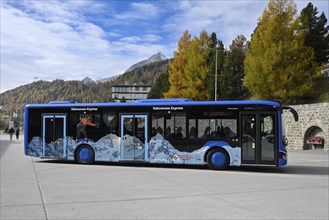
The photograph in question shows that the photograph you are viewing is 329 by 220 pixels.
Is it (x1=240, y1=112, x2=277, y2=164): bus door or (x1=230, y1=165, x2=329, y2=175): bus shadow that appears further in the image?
(x1=230, y1=165, x2=329, y2=175): bus shadow

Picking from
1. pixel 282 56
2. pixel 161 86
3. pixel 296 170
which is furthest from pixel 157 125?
pixel 161 86

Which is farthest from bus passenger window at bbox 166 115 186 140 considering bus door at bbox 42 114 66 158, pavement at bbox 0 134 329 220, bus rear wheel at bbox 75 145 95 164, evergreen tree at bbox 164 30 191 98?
evergreen tree at bbox 164 30 191 98

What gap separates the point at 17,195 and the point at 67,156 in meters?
8.28

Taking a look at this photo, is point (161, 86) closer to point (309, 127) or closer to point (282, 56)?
point (282, 56)

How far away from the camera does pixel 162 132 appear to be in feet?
50.8

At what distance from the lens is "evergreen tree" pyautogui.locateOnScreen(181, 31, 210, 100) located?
4178 centimetres

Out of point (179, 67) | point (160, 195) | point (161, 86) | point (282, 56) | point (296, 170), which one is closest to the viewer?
point (160, 195)

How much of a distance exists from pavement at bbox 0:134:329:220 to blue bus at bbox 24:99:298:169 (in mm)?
1514

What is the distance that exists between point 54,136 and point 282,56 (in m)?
19.8

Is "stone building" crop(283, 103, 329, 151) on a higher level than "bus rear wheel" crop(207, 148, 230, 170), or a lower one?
higher

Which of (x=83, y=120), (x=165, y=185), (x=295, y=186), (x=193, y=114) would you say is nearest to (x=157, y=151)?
(x=193, y=114)

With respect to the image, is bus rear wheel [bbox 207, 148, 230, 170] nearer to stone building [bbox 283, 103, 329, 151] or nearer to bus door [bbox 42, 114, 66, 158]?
bus door [bbox 42, 114, 66, 158]

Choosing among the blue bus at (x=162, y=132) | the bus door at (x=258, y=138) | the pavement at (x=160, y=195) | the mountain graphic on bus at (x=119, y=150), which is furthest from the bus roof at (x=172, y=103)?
the pavement at (x=160, y=195)

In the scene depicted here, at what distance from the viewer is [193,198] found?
8.46m
